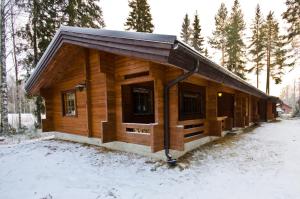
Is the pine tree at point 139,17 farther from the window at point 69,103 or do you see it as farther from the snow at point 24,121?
the snow at point 24,121

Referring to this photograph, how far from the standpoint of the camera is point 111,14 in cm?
1684

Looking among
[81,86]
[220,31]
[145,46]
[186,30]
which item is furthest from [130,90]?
[186,30]

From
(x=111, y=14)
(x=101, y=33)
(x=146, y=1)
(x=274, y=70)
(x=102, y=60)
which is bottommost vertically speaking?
(x=102, y=60)

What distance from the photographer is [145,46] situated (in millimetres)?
4344

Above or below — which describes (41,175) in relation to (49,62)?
below

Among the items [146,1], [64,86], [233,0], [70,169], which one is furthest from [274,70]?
[70,169]

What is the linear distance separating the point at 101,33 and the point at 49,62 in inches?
140

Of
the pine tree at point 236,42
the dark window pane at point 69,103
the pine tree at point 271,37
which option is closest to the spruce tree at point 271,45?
the pine tree at point 271,37

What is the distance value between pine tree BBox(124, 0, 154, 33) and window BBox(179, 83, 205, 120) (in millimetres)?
13588

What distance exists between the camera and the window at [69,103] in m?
8.59

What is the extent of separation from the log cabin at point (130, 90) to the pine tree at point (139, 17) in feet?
39.9

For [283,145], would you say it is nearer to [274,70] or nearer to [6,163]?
[6,163]

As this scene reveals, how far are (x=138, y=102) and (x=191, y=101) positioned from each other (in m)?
2.16

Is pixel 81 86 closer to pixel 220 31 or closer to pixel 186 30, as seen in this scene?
pixel 186 30
